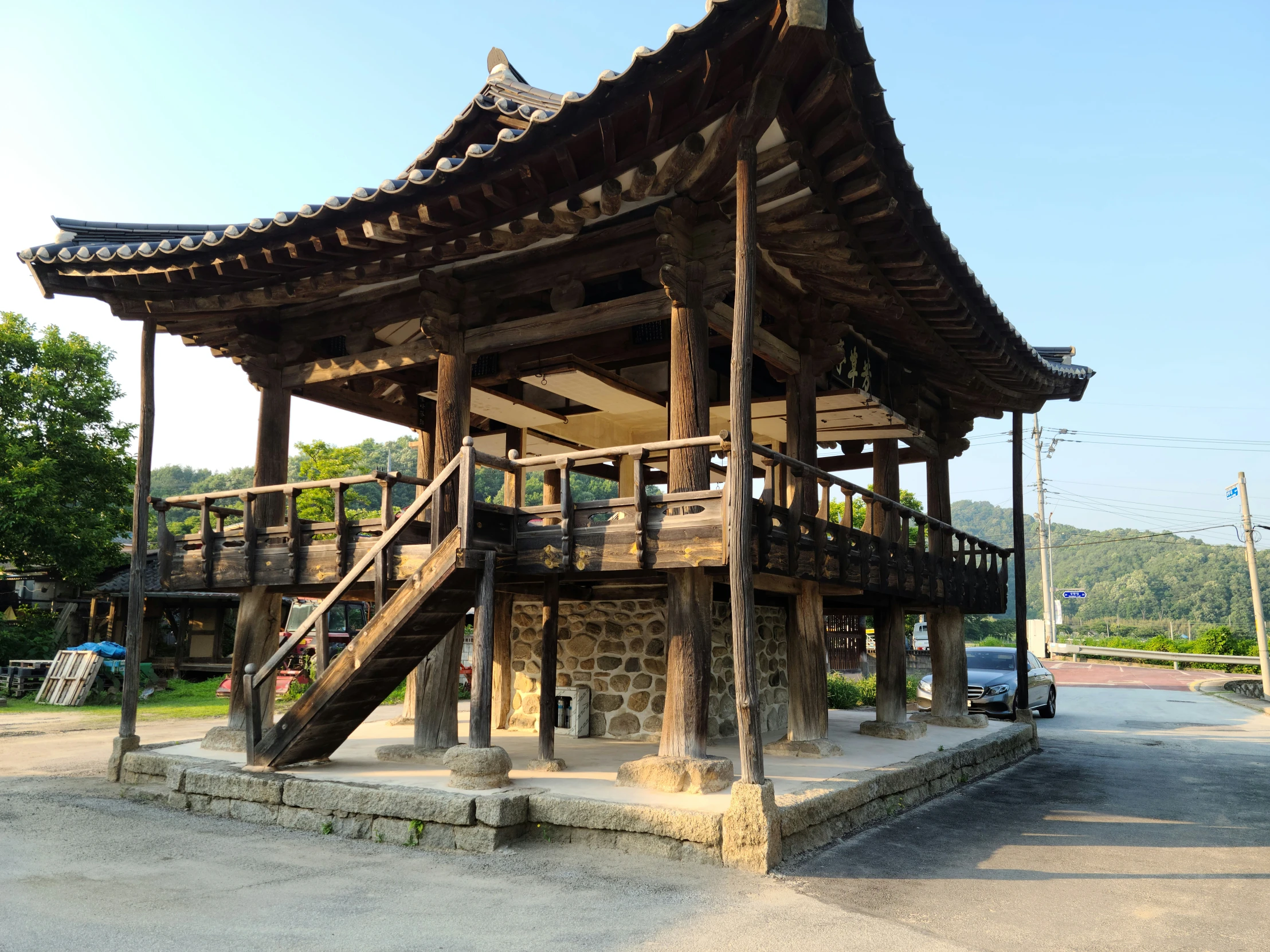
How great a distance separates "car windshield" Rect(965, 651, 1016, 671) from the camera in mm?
19094

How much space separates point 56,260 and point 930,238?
894cm

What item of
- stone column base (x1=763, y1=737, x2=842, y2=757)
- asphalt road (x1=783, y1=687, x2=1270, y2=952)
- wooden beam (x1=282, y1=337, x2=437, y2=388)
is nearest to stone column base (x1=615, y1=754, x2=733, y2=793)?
asphalt road (x1=783, y1=687, x2=1270, y2=952)

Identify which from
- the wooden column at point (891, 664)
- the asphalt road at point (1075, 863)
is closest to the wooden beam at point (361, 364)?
the asphalt road at point (1075, 863)

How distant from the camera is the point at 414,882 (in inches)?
245

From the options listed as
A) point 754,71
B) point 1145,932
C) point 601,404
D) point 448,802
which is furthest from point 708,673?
point 601,404

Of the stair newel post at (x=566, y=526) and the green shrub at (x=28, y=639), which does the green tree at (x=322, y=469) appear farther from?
the stair newel post at (x=566, y=526)

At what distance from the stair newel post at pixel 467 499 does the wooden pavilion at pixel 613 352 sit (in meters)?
0.03

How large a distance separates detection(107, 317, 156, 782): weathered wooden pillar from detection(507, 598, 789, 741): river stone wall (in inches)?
181

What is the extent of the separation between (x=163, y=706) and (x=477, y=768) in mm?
15987

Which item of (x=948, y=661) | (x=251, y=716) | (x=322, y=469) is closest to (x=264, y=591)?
(x=251, y=716)

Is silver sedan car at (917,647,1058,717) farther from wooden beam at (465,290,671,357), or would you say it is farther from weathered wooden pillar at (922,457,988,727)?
wooden beam at (465,290,671,357)

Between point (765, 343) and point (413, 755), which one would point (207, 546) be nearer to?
point (413, 755)

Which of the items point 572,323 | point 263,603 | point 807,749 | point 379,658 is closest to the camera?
point 379,658

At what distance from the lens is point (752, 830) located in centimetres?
643
